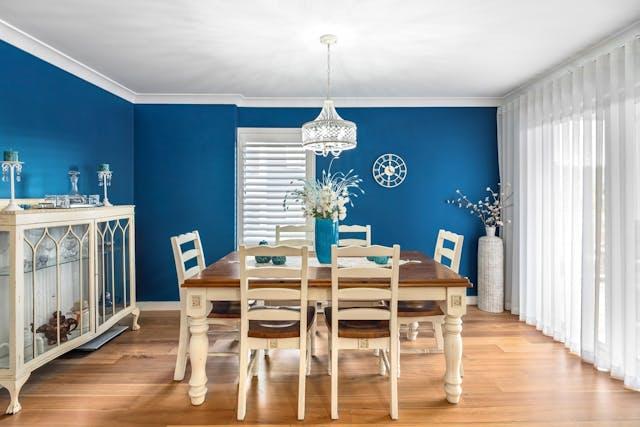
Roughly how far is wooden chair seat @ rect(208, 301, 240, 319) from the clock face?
2476 mm

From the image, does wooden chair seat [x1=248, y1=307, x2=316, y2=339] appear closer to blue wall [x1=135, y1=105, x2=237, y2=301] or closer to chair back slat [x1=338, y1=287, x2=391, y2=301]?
chair back slat [x1=338, y1=287, x2=391, y2=301]

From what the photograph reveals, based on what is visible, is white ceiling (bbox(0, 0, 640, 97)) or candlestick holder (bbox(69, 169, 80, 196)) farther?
candlestick holder (bbox(69, 169, 80, 196))

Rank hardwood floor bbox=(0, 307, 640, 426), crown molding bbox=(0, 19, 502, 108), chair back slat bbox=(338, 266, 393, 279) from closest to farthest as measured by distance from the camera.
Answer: chair back slat bbox=(338, 266, 393, 279)
hardwood floor bbox=(0, 307, 640, 426)
crown molding bbox=(0, 19, 502, 108)

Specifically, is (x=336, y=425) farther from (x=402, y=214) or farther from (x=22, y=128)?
(x=22, y=128)

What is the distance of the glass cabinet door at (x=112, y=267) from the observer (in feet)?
10.3

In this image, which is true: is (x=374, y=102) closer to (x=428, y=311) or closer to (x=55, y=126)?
(x=428, y=311)

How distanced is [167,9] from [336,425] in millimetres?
2797

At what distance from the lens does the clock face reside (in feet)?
14.7

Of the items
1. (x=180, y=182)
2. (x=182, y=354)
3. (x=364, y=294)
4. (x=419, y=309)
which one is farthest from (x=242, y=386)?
(x=180, y=182)

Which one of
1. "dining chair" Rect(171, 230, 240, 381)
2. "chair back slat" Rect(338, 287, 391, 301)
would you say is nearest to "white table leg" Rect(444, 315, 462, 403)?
"chair back slat" Rect(338, 287, 391, 301)

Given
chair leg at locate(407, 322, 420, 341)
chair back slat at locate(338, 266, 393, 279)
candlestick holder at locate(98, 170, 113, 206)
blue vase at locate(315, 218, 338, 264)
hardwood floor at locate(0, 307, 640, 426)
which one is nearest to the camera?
chair back slat at locate(338, 266, 393, 279)

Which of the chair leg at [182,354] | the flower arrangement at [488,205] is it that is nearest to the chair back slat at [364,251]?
the chair leg at [182,354]

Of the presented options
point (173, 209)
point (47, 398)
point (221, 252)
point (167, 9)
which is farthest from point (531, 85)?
point (47, 398)

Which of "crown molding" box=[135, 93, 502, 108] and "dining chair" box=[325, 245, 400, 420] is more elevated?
"crown molding" box=[135, 93, 502, 108]
